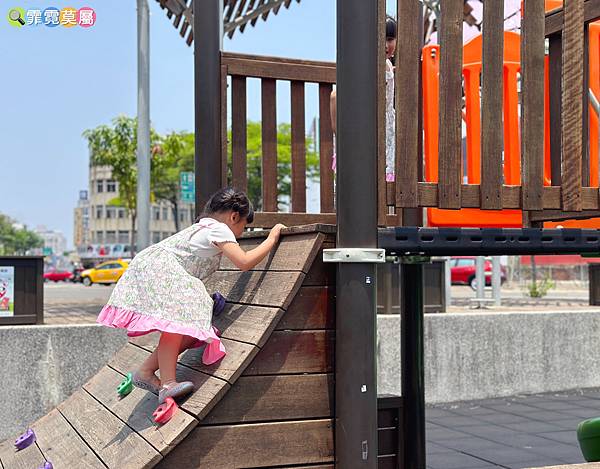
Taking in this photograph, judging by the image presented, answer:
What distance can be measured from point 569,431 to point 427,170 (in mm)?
3596

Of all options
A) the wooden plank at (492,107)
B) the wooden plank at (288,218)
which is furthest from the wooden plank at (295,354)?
the wooden plank at (288,218)

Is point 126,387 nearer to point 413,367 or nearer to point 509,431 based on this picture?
point 413,367

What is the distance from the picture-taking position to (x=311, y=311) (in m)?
3.48

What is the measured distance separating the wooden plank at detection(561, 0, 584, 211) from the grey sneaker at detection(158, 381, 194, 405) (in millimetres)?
1821

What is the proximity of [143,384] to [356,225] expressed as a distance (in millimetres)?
1204

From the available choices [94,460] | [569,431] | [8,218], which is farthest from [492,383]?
[8,218]

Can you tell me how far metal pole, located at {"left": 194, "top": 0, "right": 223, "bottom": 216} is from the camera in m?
4.77

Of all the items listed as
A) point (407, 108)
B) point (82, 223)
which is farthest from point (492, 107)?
point (82, 223)

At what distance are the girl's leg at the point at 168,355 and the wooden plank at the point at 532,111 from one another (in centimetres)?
162

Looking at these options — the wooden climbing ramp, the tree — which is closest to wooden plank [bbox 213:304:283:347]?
the wooden climbing ramp

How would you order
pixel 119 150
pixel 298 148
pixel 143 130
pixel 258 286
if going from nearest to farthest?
1. pixel 258 286
2. pixel 298 148
3. pixel 143 130
4. pixel 119 150

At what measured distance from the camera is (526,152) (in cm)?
367

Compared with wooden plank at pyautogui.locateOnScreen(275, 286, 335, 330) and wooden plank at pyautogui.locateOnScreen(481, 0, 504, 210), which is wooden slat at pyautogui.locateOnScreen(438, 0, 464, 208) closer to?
wooden plank at pyautogui.locateOnScreen(481, 0, 504, 210)

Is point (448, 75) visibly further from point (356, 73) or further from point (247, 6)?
point (247, 6)
